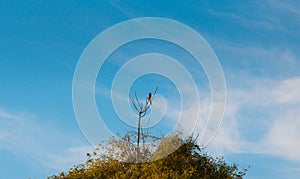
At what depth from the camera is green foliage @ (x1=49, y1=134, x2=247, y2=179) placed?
2267 centimetres

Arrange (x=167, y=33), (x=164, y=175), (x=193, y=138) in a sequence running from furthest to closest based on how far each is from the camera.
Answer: (x=193, y=138), (x=167, y=33), (x=164, y=175)

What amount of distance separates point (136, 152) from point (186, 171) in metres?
2.91

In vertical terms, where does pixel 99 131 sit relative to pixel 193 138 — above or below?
below

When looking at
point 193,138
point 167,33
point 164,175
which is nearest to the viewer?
point 164,175

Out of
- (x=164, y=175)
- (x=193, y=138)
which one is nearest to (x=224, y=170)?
(x=193, y=138)

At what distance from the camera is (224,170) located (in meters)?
25.0

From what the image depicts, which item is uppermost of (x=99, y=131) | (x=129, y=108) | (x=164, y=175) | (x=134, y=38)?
(x=134, y=38)

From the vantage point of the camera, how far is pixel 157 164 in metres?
23.0

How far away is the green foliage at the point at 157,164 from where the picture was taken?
22.7 metres

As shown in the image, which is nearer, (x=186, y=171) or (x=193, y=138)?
(x=186, y=171)

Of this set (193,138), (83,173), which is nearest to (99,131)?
(83,173)

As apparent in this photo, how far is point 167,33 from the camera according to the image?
75.6 ft

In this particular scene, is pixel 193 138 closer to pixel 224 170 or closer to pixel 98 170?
pixel 224 170

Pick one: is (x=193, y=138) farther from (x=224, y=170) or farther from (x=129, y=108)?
(x=129, y=108)
